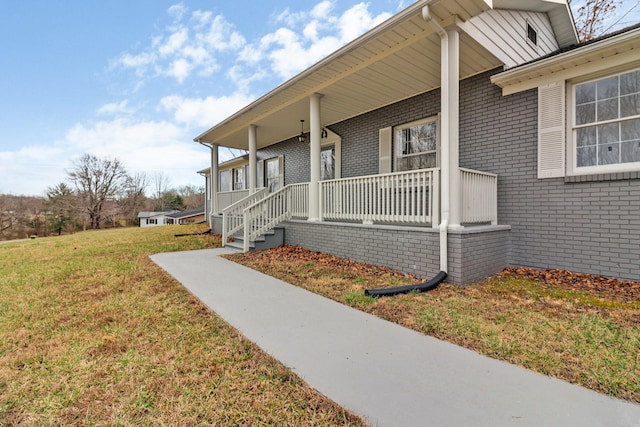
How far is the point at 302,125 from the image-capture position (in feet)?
31.4

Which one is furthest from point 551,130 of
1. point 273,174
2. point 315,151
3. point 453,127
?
point 273,174

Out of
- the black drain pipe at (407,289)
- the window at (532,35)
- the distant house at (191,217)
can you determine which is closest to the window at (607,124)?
the window at (532,35)

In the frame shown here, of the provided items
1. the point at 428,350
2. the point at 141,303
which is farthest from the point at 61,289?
the point at 428,350

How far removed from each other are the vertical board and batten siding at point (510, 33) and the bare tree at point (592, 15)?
6417mm

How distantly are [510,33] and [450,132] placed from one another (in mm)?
3031

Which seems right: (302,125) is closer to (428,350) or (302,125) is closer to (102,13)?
(102,13)

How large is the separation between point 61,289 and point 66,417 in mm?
3752

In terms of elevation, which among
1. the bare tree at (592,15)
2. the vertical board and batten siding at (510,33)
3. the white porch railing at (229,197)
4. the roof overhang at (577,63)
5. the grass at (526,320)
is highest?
the bare tree at (592,15)

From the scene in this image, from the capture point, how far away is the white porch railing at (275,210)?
746cm

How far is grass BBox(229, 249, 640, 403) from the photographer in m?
Answer: 2.12

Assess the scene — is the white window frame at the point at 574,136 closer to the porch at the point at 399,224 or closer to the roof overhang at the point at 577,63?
the roof overhang at the point at 577,63

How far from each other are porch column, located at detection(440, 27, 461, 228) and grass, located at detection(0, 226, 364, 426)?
3452 mm

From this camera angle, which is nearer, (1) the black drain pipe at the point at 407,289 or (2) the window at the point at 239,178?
(1) the black drain pipe at the point at 407,289

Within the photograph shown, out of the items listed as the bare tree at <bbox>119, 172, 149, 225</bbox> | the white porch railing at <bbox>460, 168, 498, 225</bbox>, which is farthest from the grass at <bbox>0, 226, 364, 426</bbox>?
the bare tree at <bbox>119, 172, 149, 225</bbox>
